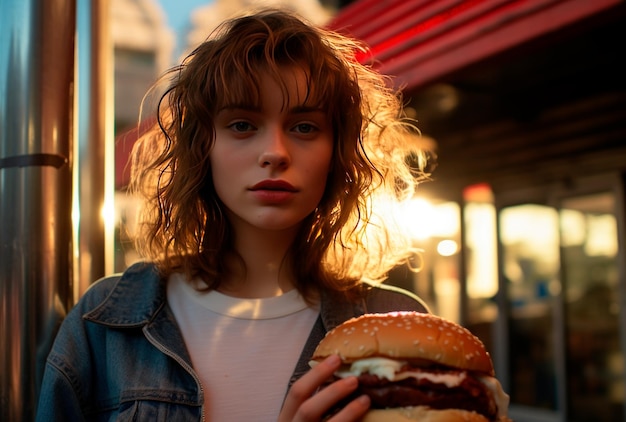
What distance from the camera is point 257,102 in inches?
67.6

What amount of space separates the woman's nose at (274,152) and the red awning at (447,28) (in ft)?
5.18

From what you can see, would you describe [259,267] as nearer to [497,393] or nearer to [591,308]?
[497,393]

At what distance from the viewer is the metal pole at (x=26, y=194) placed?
5.86 ft

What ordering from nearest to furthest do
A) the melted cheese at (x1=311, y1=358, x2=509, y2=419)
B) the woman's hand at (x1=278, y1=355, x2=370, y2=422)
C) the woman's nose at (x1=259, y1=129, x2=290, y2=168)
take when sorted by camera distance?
the woman's hand at (x1=278, y1=355, x2=370, y2=422) < the melted cheese at (x1=311, y1=358, x2=509, y2=419) < the woman's nose at (x1=259, y1=129, x2=290, y2=168)

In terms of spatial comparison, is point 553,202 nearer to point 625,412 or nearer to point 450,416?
point 625,412

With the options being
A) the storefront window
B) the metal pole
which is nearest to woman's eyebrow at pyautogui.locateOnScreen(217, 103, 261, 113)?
the metal pole

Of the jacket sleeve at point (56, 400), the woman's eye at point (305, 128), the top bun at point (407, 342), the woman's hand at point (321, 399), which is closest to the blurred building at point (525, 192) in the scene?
the woman's eye at point (305, 128)

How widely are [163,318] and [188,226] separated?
293 millimetres

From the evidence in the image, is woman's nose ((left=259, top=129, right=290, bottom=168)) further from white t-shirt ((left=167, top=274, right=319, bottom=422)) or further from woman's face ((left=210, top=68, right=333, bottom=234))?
white t-shirt ((left=167, top=274, right=319, bottom=422))

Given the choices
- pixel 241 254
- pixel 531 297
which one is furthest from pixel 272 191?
pixel 531 297

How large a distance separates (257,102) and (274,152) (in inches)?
6.0

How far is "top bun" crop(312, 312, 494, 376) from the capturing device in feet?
5.16

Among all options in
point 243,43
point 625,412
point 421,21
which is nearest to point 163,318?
point 243,43

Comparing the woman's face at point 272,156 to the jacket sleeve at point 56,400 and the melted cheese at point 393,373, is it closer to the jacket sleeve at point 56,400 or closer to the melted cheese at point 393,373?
the melted cheese at point 393,373
